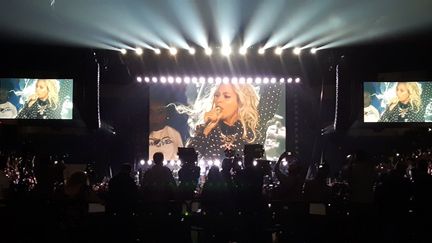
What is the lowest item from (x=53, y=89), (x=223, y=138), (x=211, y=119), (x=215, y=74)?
(x=223, y=138)

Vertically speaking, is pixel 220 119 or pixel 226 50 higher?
pixel 226 50

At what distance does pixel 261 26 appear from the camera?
1059 cm

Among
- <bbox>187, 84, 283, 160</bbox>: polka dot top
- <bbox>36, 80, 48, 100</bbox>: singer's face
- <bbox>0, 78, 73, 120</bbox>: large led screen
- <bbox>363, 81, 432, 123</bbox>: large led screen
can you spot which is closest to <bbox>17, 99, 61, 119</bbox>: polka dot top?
<bbox>0, 78, 73, 120</bbox>: large led screen

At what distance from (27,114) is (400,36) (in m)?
9.25

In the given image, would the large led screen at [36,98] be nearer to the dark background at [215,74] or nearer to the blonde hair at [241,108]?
the dark background at [215,74]

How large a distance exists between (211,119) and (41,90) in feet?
14.2

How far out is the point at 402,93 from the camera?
1338 centimetres

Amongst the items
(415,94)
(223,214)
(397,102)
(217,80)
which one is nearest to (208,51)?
(217,80)

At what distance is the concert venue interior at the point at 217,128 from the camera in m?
7.19

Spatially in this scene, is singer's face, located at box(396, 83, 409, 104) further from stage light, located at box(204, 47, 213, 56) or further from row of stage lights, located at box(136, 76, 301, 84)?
stage light, located at box(204, 47, 213, 56)

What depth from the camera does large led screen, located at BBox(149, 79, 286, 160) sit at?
521 inches

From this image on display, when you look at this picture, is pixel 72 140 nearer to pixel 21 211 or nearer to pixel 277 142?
pixel 277 142

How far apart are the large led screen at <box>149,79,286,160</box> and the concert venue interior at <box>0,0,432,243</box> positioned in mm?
36

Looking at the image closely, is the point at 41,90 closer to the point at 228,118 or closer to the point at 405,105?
the point at 228,118
